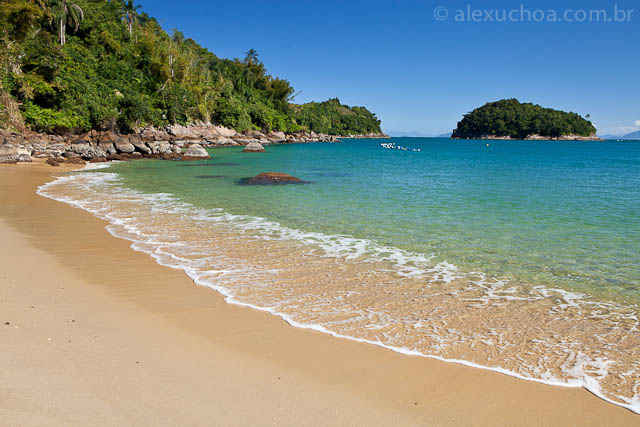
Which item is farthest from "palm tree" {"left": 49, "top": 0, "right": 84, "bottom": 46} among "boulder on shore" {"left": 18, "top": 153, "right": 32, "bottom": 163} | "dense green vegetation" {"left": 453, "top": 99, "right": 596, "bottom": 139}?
"dense green vegetation" {"left": 453, "top": 99, "right": 596, "bottom": 139}

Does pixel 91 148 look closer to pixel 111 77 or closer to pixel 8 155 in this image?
pixel 8 155

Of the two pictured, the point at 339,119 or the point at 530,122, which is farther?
the point at 530,122

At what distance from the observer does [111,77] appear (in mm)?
49750

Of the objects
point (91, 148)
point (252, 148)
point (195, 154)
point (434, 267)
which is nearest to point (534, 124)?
point (252, 148)

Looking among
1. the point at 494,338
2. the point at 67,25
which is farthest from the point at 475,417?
the point at 67,25

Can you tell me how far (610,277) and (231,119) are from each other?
2880 inches

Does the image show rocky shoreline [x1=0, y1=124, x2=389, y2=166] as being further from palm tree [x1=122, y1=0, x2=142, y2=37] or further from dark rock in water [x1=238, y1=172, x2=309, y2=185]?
palm tree [x1=122, y1=0, x2=142, y2=37]

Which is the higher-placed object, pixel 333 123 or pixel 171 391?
pixel 333 123

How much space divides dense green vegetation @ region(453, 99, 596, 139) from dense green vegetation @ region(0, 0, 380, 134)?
132 m

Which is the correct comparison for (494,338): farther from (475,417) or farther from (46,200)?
(46,200)

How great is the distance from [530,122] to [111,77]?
181714 millimetres

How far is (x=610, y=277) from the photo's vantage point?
6.40 metres

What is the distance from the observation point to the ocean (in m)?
4.07

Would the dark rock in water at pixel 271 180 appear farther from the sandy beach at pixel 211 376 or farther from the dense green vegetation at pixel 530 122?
the dense green vegetation at pixel 530 122
